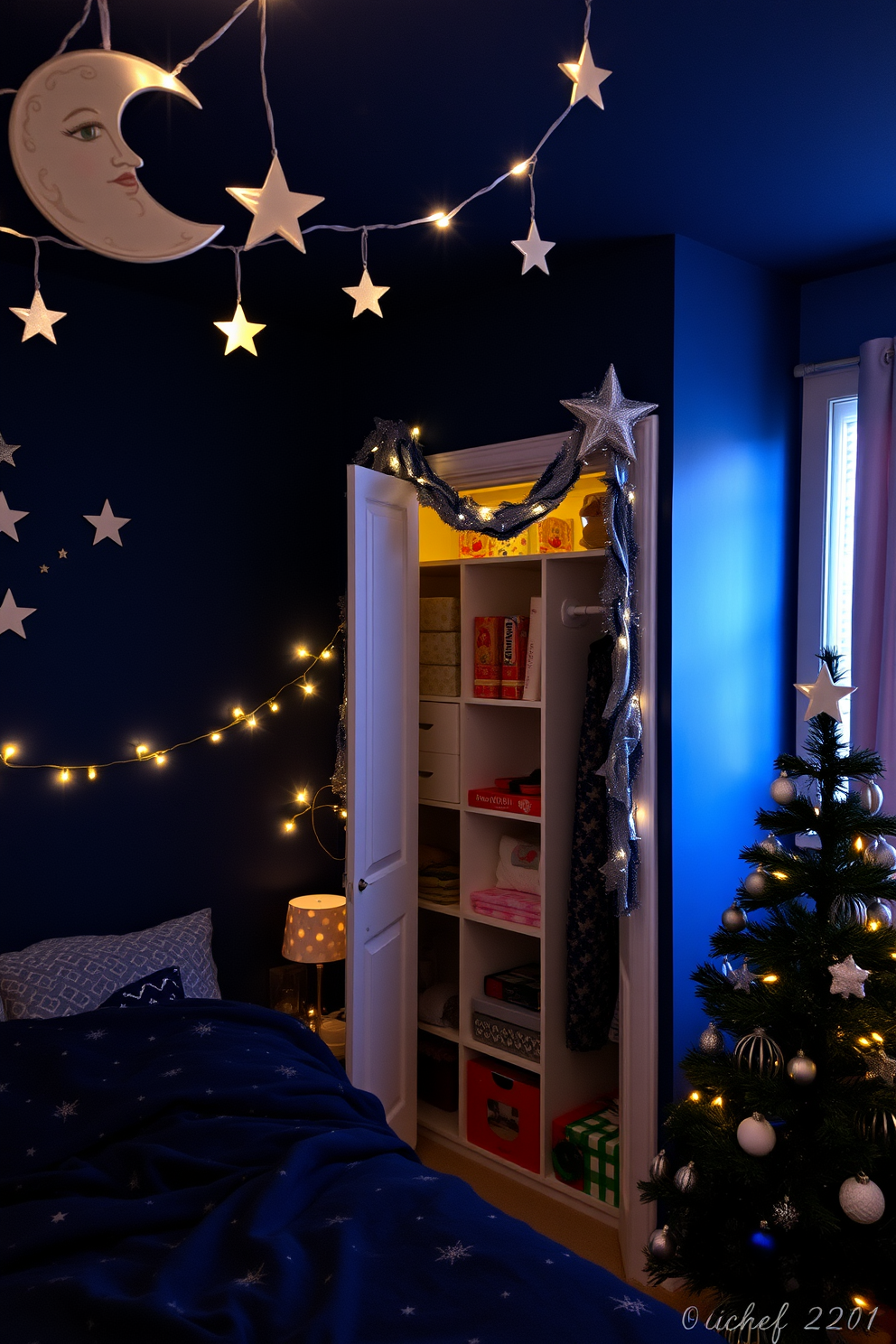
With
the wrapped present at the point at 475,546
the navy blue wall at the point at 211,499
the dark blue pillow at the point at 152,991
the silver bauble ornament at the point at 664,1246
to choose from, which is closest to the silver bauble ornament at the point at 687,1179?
the silver bauble ornament at the point at 664,1246

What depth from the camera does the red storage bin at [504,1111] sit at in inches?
125

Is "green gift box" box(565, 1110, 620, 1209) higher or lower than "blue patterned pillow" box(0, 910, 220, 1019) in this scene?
lower

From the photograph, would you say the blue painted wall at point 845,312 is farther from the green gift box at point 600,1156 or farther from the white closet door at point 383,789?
the green gift box at point 600,1156

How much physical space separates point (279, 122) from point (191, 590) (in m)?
1.60

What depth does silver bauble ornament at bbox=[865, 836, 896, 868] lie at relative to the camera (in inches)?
82.4

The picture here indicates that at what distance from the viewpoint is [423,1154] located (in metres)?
3.40

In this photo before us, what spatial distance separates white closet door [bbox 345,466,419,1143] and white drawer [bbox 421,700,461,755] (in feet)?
0.56

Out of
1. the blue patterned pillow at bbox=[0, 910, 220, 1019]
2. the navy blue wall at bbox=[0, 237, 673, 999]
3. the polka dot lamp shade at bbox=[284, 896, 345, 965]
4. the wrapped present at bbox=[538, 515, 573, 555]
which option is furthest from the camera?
the wrapped present at bbox=[538, 515, 573, 555]

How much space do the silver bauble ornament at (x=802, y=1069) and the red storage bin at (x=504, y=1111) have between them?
4.43 feet

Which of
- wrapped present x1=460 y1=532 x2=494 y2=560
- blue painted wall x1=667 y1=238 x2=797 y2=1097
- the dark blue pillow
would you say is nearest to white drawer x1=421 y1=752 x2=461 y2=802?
wrapped present x1=460 y1=532 x2=494 y2=560

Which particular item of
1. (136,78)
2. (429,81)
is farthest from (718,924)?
(136,78)

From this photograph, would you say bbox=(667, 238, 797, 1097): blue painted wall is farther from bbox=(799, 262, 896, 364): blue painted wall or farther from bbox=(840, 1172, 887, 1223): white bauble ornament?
bbox=(840, 1172, 887, 1223): white bauble ornament

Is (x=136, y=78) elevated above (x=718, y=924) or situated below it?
above

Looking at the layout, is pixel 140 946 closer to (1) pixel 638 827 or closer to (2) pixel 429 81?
(1) pixel 638 827
